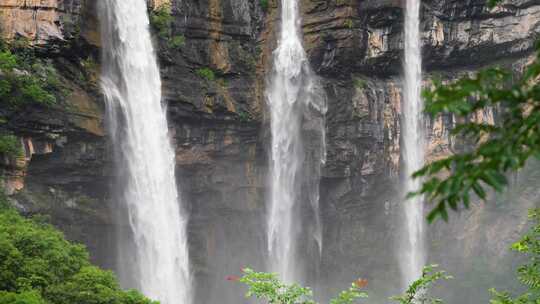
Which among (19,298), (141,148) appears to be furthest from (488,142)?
(141,148)

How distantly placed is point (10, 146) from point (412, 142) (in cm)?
2117

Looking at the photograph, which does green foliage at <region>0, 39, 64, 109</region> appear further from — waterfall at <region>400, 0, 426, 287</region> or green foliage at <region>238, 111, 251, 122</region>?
waterfall at <region>400, 0, 426, 287</region>

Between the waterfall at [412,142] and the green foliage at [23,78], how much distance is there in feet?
61.6

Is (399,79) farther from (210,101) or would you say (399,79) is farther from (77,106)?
(77,106)

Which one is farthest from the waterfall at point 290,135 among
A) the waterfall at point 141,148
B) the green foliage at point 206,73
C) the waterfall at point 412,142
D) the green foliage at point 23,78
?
the green foliage at point 23,78

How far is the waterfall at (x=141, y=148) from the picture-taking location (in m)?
23.9

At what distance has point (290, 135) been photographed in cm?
3072

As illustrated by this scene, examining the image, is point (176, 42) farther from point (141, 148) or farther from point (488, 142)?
point (488, 142)

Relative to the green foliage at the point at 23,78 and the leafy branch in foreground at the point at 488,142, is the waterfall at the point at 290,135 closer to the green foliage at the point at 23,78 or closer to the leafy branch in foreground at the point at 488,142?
the green foliage at the point at 23,78

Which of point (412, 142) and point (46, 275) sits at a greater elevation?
→ point (412, 142)

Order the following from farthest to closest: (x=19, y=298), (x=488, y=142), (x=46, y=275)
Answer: (x=46, y=275) → (x=19, y=298) → (x=488, y=142)

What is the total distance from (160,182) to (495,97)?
73.8 feet

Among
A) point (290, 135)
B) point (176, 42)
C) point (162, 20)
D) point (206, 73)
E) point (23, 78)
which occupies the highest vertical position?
point (162, 20)

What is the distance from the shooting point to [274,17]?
30109 millimetres
